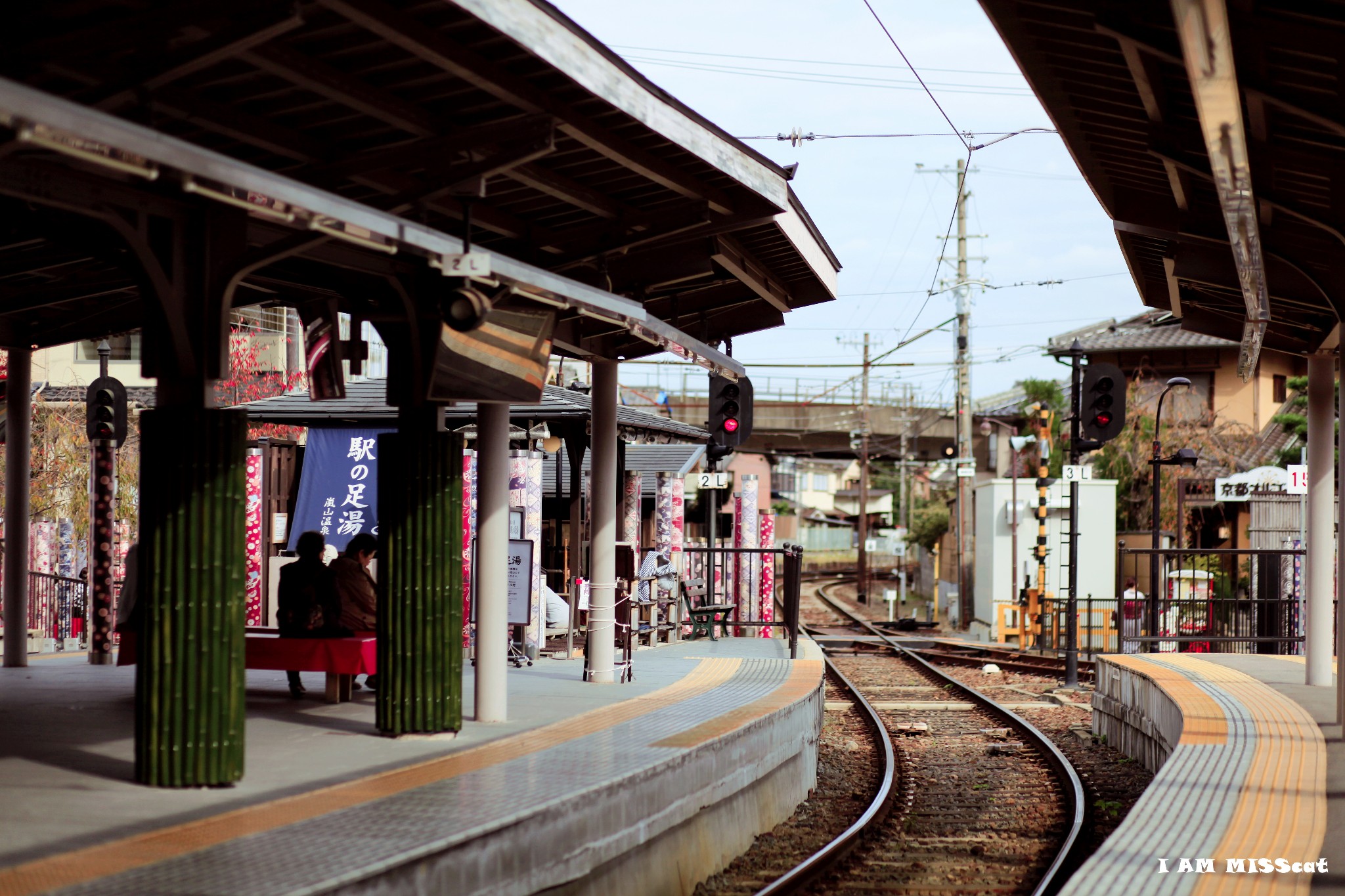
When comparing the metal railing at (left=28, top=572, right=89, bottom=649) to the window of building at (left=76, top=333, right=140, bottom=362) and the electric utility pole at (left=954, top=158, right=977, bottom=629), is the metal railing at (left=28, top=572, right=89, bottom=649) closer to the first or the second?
the window of building at (left=76, top=333, right=140, bottom=362)

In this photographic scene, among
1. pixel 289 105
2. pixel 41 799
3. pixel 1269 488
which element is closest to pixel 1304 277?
pixel 289 105

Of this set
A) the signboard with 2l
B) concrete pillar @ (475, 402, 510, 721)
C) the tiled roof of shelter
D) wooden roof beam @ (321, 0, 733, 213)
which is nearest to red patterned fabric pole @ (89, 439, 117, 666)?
concrete pillar @ (475, 402, 510, 721)

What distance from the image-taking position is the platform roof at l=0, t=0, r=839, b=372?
557 centimetres

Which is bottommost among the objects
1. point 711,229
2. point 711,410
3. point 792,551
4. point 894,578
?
point 894,578

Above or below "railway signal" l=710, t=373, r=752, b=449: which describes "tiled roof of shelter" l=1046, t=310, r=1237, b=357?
above

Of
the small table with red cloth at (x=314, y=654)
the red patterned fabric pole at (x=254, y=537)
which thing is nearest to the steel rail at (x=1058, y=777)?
the small table with red cloth at (x=314, y=654)

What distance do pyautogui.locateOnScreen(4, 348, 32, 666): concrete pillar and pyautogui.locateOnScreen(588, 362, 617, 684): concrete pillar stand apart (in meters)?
4.94

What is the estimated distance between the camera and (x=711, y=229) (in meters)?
9.80

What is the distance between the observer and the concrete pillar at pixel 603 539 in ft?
39.5

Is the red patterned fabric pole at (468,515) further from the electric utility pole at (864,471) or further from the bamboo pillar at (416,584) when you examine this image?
the electric utility pole at (864,471)

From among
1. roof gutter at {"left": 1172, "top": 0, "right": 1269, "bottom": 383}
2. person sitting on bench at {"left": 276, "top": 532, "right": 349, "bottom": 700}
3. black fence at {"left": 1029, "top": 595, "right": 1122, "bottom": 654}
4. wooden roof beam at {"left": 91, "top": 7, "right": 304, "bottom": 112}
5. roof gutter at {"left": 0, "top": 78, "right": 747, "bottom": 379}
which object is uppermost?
wooden roof beam at {"left": 91, "top": 7, "right": 304, "bottom": 112}

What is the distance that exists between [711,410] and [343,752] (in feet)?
25.8

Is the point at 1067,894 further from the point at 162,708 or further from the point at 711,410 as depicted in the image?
the point at 711,410

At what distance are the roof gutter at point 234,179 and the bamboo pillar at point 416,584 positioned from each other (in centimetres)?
144
